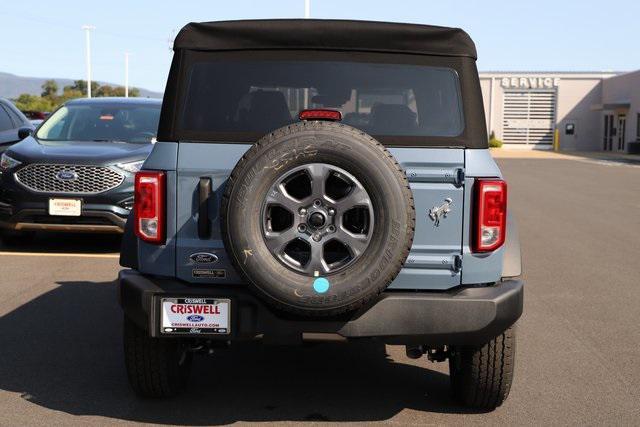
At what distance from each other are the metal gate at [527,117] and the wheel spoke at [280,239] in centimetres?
6134

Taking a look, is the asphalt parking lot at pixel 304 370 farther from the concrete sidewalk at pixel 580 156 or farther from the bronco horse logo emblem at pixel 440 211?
the concrete sidewalk at pixel 580 156

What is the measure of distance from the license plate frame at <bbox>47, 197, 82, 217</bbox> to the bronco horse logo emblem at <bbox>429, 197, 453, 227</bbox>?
5.76m

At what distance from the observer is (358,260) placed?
4.05m

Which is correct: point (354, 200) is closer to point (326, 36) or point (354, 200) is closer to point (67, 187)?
point (326, 36)

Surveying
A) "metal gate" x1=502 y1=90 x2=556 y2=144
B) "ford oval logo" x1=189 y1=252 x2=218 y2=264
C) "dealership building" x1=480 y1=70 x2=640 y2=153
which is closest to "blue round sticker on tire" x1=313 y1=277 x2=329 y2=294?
"ford oval logo" x1=189 y1=252 x2=218 y2=264

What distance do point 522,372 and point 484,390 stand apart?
0.99 meters

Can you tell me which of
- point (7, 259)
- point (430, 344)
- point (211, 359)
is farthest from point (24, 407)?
point (7, 259)

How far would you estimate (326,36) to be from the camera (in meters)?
4.57

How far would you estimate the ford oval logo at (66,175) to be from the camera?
9.42m

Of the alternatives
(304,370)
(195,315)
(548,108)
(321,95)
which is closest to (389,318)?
(195,315)

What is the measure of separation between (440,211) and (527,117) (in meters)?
61.2

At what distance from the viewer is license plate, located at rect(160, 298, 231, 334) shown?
14.1 feet

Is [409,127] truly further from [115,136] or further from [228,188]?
[115,136]

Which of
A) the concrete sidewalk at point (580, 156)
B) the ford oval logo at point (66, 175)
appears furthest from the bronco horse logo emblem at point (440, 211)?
the concrete sidewalk at point (580, 156)
